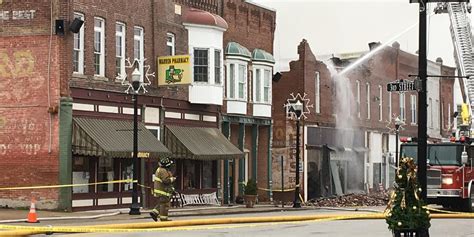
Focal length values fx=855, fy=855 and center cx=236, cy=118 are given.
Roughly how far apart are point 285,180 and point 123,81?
14.2m

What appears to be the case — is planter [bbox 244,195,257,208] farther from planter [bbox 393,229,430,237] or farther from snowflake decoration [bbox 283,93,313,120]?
planter [bbox 393,229,430,237]

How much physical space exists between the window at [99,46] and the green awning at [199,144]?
183 inches

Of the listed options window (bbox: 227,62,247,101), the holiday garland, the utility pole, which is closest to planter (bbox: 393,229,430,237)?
the holiday garland

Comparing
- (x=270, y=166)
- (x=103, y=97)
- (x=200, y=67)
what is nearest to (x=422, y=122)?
(x=103, y=97)

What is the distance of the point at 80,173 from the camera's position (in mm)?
29391

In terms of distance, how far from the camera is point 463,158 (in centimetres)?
2766

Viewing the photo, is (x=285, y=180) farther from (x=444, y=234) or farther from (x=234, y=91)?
(x=444, y=234)

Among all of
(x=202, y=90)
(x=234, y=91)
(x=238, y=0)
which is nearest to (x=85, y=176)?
(x=202, y=90)

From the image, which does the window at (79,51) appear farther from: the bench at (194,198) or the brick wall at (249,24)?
the brick wall at (249,24)

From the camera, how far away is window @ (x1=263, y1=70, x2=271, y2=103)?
4094 centimetres

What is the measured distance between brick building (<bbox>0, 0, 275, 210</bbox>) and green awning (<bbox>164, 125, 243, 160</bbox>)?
0.06m

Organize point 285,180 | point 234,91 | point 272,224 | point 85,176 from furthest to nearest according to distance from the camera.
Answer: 1. point 285,180
2. point 234,91
3. point 85,176
4. point 272,224

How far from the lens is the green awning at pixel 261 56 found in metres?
40.3

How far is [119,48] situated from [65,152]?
517cm
